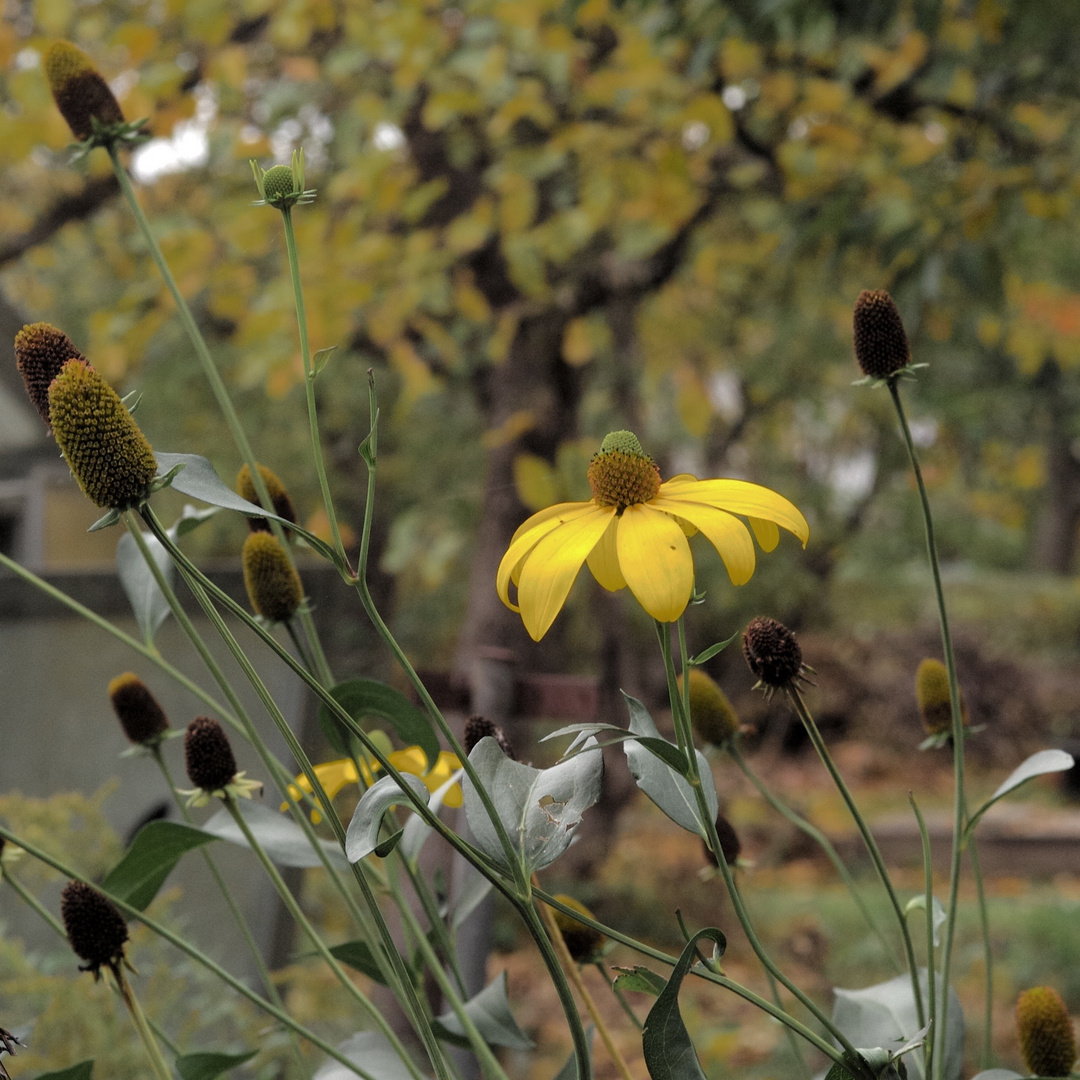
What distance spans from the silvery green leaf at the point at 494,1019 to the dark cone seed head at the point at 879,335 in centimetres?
26

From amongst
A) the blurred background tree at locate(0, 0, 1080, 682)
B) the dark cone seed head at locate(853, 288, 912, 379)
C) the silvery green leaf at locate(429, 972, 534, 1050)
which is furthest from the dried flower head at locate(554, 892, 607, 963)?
the blurred background tree at locate(0, 0, 1080, 682)

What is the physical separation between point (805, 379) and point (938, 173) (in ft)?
5.59

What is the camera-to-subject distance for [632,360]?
3158mm

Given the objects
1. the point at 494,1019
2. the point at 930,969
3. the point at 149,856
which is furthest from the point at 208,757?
the point at 930,969

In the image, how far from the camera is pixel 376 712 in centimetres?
41

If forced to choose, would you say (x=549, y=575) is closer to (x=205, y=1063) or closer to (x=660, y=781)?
(x=660, y=781)

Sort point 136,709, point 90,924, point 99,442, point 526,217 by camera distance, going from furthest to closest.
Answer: point 526,217 → point 136,709 → point 90,924 → point 99,442

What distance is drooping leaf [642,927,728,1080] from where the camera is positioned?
0.29 m

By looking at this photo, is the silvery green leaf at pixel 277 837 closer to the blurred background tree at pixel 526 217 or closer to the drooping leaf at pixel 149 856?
the drooping leaf at pixel 149 856

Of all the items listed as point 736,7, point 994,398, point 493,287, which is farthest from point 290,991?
point 994,398

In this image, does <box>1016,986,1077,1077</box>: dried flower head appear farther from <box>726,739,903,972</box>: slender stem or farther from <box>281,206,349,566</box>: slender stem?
<box>281,206,349,566</box>: slender stem

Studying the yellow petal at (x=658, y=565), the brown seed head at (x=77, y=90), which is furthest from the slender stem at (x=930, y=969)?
the brown seed head at (x=77, y=90)

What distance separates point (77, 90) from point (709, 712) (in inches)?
15.3

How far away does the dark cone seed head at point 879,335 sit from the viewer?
39 centimetres
